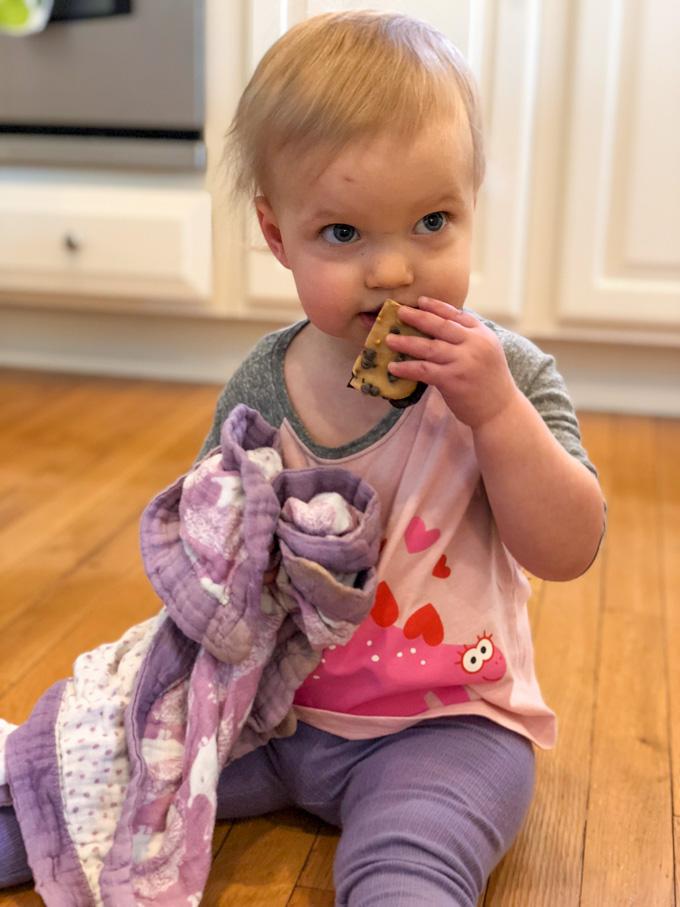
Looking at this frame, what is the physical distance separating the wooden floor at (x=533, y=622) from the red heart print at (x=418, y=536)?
215 mm

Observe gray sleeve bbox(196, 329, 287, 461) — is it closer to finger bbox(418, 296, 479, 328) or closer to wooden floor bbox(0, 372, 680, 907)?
finger bbox(418, 296, 479, 328)

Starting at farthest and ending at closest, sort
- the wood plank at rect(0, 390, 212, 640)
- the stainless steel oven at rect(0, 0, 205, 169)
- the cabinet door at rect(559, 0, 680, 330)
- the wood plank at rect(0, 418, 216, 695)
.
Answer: the stainless steel oven at rect(0, 0, 205, 169)
the cabinet door at rect(559, 0, 680, 330)
the wood plank at rect(0, 390, 212, 640)
the wood plank at rect(0, 418, 216, 695)

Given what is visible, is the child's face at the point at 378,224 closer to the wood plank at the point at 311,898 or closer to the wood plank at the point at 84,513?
the wood plank at the point at 311,898

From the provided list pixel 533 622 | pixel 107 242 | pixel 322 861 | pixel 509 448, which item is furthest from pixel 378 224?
pixel 107 242

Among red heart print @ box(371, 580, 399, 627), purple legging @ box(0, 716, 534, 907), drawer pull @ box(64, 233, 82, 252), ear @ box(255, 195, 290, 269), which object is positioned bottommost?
drawer pull @ box(64, 233, 82, 252)

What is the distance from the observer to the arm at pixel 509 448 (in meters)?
0.67

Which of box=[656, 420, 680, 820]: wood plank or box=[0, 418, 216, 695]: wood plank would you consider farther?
box=[0, 418, 216, 695]: wood plank

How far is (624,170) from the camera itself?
1.75 meters

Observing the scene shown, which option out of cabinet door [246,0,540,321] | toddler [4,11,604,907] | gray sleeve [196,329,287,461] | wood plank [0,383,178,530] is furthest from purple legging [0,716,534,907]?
cabinet door [246,0,540,321]

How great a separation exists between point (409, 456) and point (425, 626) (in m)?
0.11

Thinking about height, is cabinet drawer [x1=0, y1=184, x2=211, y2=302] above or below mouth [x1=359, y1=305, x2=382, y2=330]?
below

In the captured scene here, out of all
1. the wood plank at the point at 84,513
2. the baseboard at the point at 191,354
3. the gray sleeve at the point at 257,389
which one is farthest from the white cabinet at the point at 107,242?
the gray sleeve at the point at 257,389

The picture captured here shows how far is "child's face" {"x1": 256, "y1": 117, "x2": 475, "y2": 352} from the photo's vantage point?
66cm

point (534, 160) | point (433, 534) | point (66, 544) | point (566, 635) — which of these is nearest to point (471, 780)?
point (433, 534)
